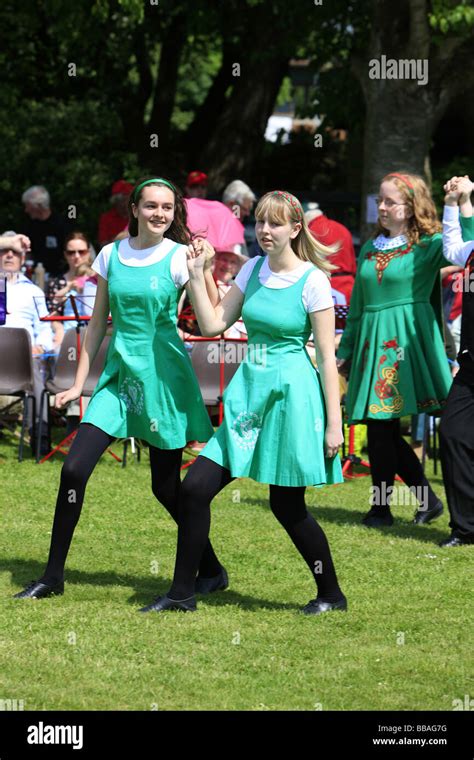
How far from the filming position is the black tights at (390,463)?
334 inches

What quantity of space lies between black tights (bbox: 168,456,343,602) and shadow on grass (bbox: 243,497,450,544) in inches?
86.1

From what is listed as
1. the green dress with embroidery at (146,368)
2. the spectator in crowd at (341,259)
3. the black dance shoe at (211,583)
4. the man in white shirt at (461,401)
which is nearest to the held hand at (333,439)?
the green dress with embroidery at (146,368)

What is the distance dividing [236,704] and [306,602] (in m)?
1.62

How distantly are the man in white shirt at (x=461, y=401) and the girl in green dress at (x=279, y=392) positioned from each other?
1.97m

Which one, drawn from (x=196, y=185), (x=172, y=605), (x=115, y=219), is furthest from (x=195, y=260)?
(x=115, y=219)

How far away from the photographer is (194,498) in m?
5.95

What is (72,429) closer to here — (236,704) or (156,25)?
(236,704)

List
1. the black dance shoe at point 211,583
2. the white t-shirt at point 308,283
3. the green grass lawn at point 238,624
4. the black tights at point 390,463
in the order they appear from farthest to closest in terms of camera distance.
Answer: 1. the black tights at point 390,463
2. the black dance shoe at point 211,583
3. the white t-shirt at point 308,283
4. the green grass lawn at point 238,624

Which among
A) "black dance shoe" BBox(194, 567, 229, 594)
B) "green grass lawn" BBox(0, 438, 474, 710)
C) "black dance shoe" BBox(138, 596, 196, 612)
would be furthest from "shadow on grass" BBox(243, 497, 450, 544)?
"black dance shoe" BBox(138, 596, 196, 612)

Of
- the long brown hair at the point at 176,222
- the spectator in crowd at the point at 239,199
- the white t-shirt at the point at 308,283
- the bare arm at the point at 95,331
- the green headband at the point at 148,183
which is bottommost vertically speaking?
the bare arm at the point at 95,331

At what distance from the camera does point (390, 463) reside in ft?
28.0

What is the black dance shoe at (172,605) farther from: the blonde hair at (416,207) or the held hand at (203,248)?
the blonde hair at (416,207)

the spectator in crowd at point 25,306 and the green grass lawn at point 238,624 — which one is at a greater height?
the spectator in crowd at point 25,306
